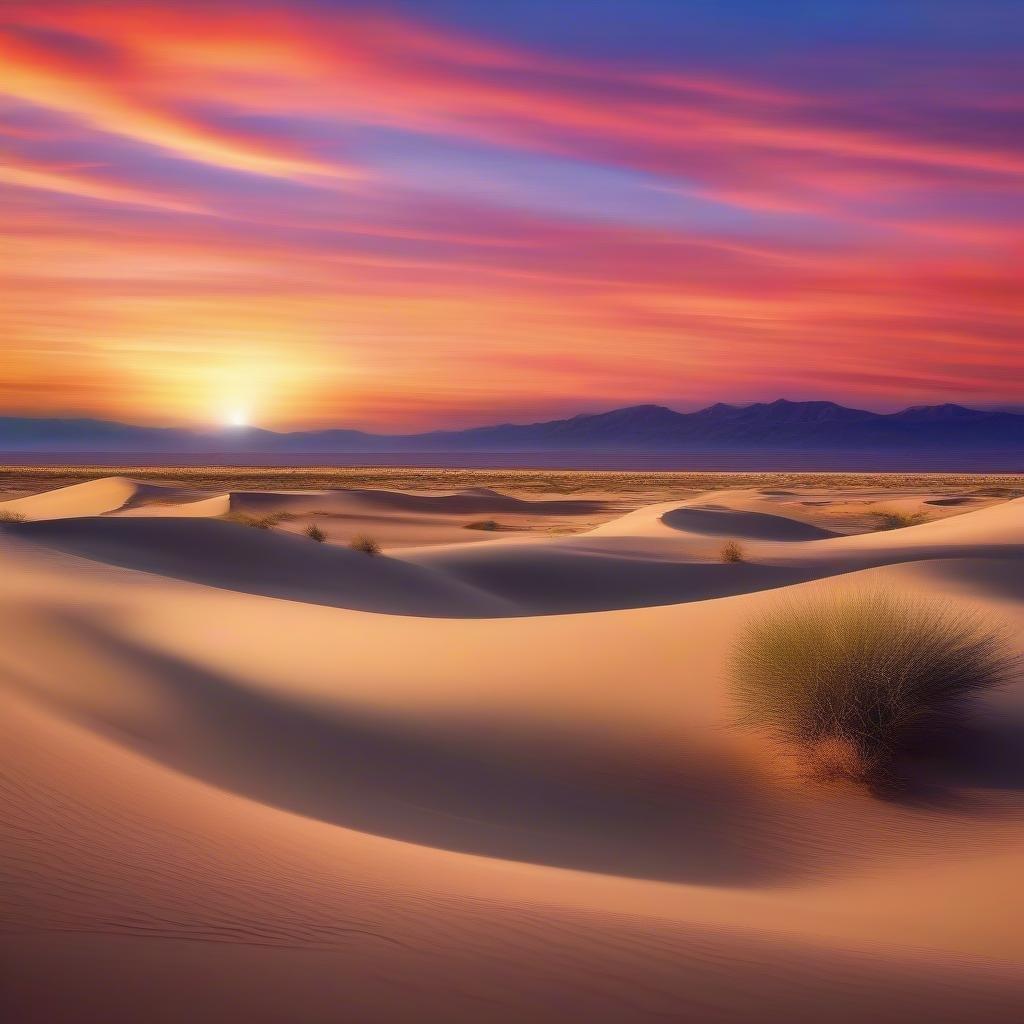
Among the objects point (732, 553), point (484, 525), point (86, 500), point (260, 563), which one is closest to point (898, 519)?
point (484, 525)

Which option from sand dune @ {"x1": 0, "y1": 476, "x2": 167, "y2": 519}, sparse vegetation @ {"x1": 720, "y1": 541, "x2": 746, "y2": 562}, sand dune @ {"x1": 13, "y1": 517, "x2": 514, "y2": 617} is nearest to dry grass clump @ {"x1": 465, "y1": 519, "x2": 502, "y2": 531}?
sand dune @ {"x1": 0, "y1": 476, "x2": 167, "y2": 519}

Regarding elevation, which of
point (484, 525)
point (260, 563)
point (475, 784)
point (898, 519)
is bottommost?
point (475, 784)

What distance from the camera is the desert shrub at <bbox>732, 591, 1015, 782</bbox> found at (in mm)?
9516

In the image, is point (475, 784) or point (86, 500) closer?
point (475, 784)

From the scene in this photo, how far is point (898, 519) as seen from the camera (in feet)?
154

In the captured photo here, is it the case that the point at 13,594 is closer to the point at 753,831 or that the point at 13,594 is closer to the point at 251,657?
the point at 251,657

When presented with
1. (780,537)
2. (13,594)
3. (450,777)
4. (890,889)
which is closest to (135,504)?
(780,537)

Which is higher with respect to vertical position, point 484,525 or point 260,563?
point 484,525

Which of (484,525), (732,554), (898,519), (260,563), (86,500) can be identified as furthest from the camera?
(86,500)

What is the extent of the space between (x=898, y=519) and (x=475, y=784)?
41.7 meters

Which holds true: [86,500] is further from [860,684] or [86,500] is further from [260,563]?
[860,684]

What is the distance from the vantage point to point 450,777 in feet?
31.0

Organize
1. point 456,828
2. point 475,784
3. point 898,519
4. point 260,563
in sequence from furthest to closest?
1. point 898,519
2. point 260,563
3. point 475,784
4. point 456,828

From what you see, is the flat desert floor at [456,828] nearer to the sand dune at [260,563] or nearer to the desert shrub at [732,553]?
the sand dune at [260,563]
